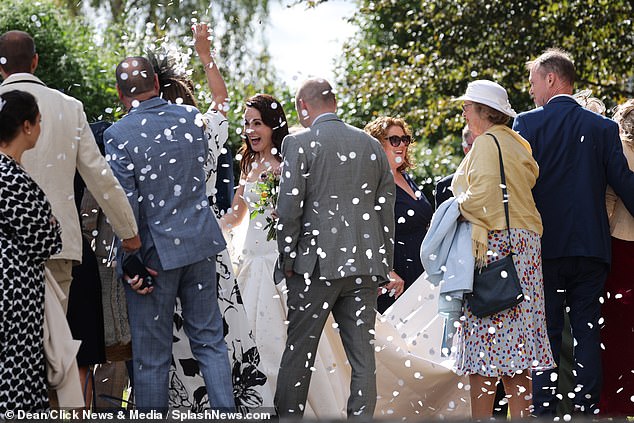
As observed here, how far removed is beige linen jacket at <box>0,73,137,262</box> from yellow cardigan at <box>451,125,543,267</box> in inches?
69.1

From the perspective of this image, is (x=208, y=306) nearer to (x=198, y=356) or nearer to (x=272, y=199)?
(x=198, y=356)

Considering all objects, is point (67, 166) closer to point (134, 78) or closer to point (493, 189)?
point (134, 78)

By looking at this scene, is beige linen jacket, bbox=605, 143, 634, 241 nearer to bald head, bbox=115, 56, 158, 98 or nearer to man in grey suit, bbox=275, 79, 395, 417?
man in grey suit, bbox=275, 79, 395, 417

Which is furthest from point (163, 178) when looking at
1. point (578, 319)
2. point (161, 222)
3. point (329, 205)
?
point (578, 319)

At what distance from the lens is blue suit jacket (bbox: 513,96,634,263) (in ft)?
20.0

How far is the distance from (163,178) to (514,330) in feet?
6.35

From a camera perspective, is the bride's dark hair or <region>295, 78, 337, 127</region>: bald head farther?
the bride's dark hair

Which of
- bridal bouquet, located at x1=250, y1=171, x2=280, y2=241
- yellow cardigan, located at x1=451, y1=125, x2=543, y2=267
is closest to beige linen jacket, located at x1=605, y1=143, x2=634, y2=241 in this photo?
yellow cardigan, located at x1=451, y1=125, x2=543, y2=267

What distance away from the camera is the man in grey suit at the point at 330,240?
18.2 feet

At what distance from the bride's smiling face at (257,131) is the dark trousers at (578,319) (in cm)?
177

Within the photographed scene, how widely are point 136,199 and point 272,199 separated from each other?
1078mm

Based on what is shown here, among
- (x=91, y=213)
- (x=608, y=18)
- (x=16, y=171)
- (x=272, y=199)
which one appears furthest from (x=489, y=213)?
(x=608, y=18)

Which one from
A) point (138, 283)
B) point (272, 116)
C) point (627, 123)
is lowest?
point (138, 283)

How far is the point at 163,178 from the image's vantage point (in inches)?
212
